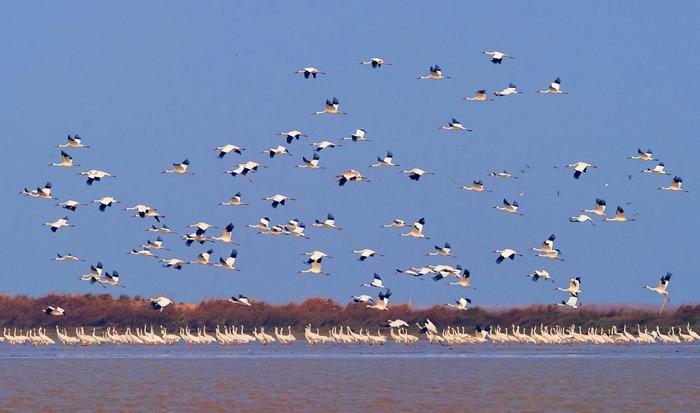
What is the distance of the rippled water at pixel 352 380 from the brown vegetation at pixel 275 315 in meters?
17.3

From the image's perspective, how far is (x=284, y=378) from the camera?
1802 inches

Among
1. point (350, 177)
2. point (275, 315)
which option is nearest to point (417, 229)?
point (350, 177)

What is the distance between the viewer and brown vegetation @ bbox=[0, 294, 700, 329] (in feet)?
269

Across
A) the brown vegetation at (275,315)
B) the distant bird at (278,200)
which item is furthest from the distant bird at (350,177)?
the brown vegetation at (275,315)

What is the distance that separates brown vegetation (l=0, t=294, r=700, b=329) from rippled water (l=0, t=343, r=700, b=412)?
17.3 meters

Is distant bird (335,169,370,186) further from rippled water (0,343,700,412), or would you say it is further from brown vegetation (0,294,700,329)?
brown vegetation (0,294,700,329)

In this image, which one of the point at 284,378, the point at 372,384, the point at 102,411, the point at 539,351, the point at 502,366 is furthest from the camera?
the point at 539,351

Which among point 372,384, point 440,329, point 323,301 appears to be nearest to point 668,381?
point 372,384

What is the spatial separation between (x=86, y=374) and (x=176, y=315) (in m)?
35.7

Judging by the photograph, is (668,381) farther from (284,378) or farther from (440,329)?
(440,329)

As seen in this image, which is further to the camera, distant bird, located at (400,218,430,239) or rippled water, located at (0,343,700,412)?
distant bird, located at (400,218,430,239)

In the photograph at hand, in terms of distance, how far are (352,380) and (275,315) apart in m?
40.2

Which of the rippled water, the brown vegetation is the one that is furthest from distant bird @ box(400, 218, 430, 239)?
the brown vegetation

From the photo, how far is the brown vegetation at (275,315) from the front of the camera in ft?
269
